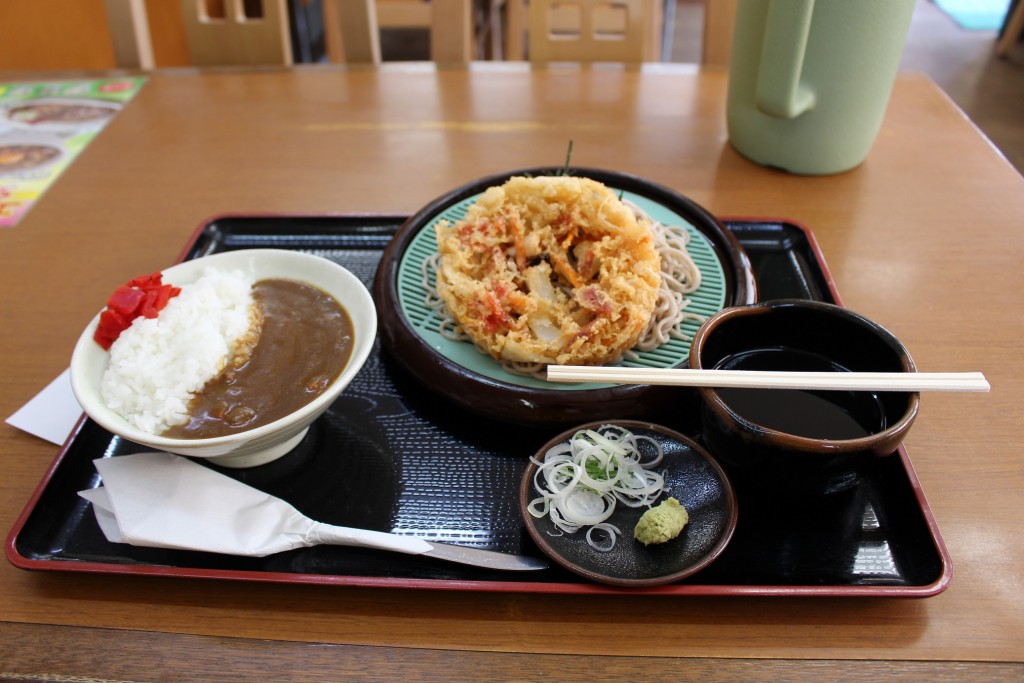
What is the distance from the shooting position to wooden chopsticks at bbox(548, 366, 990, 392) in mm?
1134

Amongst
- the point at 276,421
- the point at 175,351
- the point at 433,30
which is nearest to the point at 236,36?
the point at 433,30

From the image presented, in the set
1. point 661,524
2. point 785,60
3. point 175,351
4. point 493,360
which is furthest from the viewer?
point 785,60

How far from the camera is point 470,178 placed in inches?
85.4

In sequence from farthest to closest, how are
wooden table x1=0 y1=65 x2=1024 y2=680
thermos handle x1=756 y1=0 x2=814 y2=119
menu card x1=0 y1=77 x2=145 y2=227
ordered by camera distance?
menu card x1=0 y1=77 x2=145 y2=227, thermos handle x1=756 y1=0 x2=814 y2=119, wooden table x1=0 y1=65 x2=1024 y2=680

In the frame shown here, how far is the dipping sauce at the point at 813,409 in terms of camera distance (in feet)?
3.97

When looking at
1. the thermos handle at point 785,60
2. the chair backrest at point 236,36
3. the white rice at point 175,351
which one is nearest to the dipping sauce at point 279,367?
the white rice at point 175,351

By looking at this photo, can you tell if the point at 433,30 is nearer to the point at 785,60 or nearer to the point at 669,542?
the point at 785,60

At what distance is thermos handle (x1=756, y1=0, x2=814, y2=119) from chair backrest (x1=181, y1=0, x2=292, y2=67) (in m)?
1.90

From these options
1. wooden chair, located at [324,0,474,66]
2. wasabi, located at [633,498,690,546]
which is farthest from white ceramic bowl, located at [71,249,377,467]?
wooden chair, located at [324,0,474,66]

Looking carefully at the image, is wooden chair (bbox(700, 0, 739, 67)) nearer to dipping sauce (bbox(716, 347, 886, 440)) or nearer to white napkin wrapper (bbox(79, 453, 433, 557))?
dipping sauce (bbox(716, 347, 886, 440))

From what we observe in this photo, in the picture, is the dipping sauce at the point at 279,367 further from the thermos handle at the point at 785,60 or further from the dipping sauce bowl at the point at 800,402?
the thermos handle at the point at 785,60

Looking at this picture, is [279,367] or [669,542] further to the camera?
[279,367]

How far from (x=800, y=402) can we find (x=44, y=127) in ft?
8.36

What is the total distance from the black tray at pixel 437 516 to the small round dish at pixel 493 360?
0.25 feet
